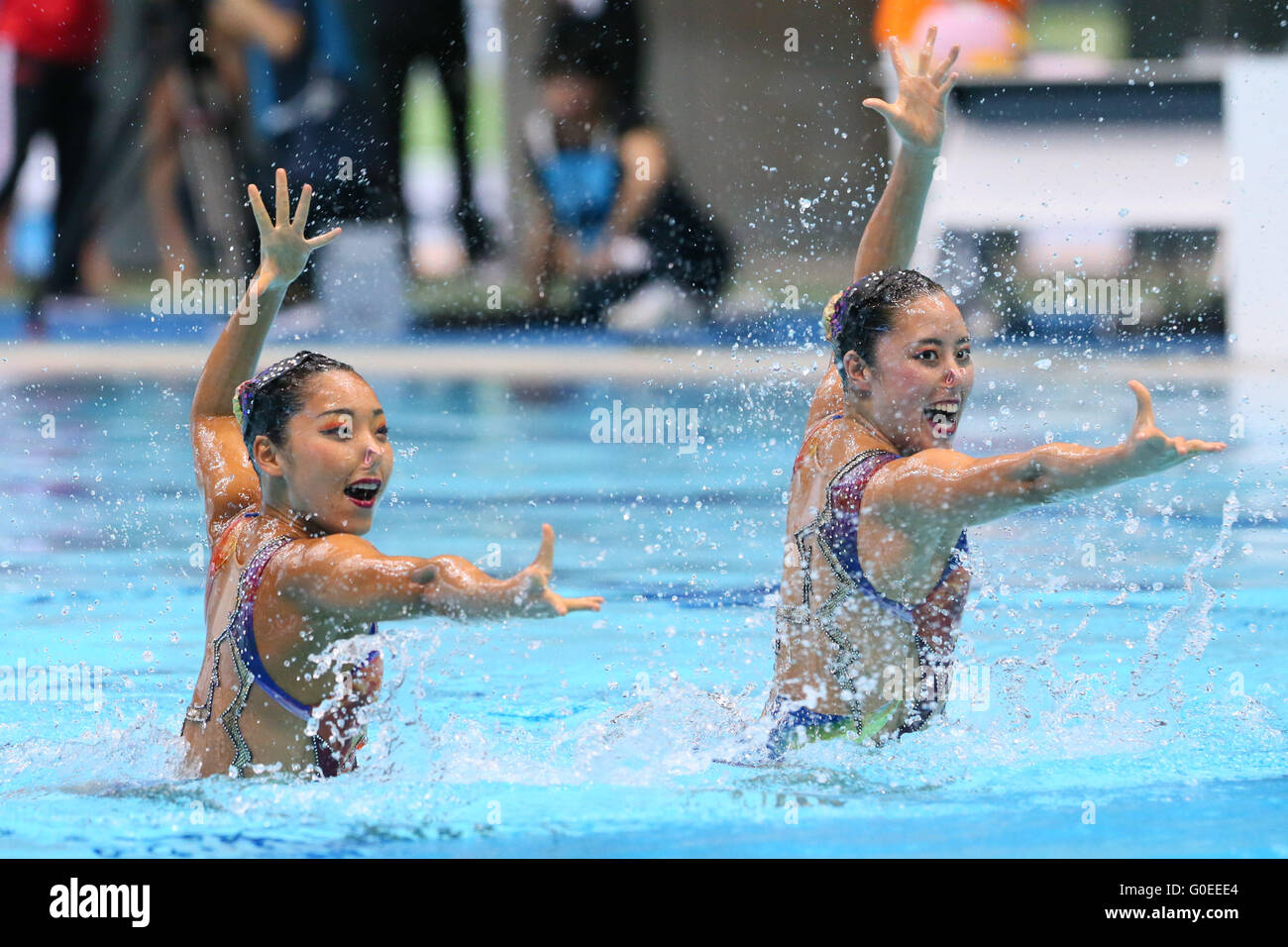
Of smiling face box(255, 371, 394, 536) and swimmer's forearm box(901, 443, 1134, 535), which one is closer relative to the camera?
swimmer's forearm box(901, 443, 1134, 535)

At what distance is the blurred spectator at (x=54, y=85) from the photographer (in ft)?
37.6

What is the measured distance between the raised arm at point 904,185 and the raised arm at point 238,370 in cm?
108

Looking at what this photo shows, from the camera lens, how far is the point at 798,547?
3324 millimetres

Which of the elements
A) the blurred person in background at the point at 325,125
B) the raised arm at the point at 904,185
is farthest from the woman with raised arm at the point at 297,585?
the blurred person in background at the point at 325,125

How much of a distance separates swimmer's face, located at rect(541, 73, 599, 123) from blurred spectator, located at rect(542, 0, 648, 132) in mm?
111

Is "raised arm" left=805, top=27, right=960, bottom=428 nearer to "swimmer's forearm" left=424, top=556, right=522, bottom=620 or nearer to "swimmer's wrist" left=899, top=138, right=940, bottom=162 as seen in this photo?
"swimmer's wrist" left=899, top=138, right=940, bottom=162

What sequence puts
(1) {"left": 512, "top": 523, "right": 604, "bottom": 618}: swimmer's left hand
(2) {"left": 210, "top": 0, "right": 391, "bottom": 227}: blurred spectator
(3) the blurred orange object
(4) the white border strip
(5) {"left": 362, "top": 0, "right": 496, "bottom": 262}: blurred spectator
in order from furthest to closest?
1. (5) {"left": 362, "top": 0, "right": 496, "bottom": 262}: blurred spectator
2. (2) {"left": 210, "top": 0, "right": 391, "bottom": 227}: blurred spectator
3. (3) the blurred orange object
4. (4) the white border strip
5. (1) {"left": 512, "top": 523, "right": 604, "bottom": 618}: swimmer's left hand

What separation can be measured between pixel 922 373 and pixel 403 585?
988 mm

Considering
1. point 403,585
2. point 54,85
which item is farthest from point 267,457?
point 54,85

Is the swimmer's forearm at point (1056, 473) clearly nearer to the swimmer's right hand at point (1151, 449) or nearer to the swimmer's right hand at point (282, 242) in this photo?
the swimmer's right hand at point (1151, 449)

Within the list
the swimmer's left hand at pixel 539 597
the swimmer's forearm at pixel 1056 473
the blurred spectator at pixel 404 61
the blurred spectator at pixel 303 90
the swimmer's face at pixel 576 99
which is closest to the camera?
the swimmer's left hand at pixel 539 597

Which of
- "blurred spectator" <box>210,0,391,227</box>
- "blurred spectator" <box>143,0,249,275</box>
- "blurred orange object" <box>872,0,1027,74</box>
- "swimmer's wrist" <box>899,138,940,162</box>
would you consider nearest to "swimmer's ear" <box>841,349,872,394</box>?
"swimmer's wrist" <box>899,138,940,162</box>

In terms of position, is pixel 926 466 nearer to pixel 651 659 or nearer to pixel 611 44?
pixel 651 659

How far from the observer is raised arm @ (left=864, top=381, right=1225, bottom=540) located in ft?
8.64
